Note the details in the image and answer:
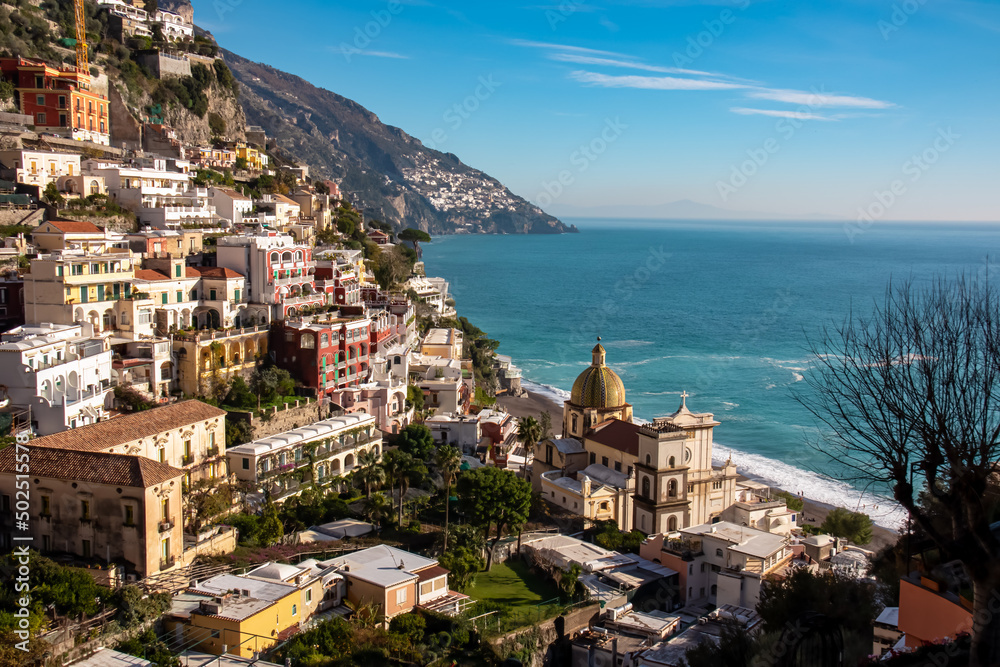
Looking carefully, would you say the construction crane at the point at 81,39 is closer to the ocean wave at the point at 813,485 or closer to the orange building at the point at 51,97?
the orange building at the point at 51,97

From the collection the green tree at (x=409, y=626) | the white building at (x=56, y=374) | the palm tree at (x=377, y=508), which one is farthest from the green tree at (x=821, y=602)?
the white building at (x=56, y=374)

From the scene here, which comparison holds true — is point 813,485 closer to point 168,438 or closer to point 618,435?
point 618,435

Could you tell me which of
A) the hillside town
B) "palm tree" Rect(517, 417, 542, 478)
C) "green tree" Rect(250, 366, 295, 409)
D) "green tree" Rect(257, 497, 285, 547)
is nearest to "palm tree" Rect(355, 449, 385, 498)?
the hillside town

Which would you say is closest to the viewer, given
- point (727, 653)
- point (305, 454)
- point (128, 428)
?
point (727, 653)

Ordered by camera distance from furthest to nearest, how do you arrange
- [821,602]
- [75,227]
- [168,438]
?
[75,227] < [168,438] < [821,602]

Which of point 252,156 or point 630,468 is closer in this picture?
point 630,468

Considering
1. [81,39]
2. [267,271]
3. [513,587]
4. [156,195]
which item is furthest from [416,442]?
[81,39]
